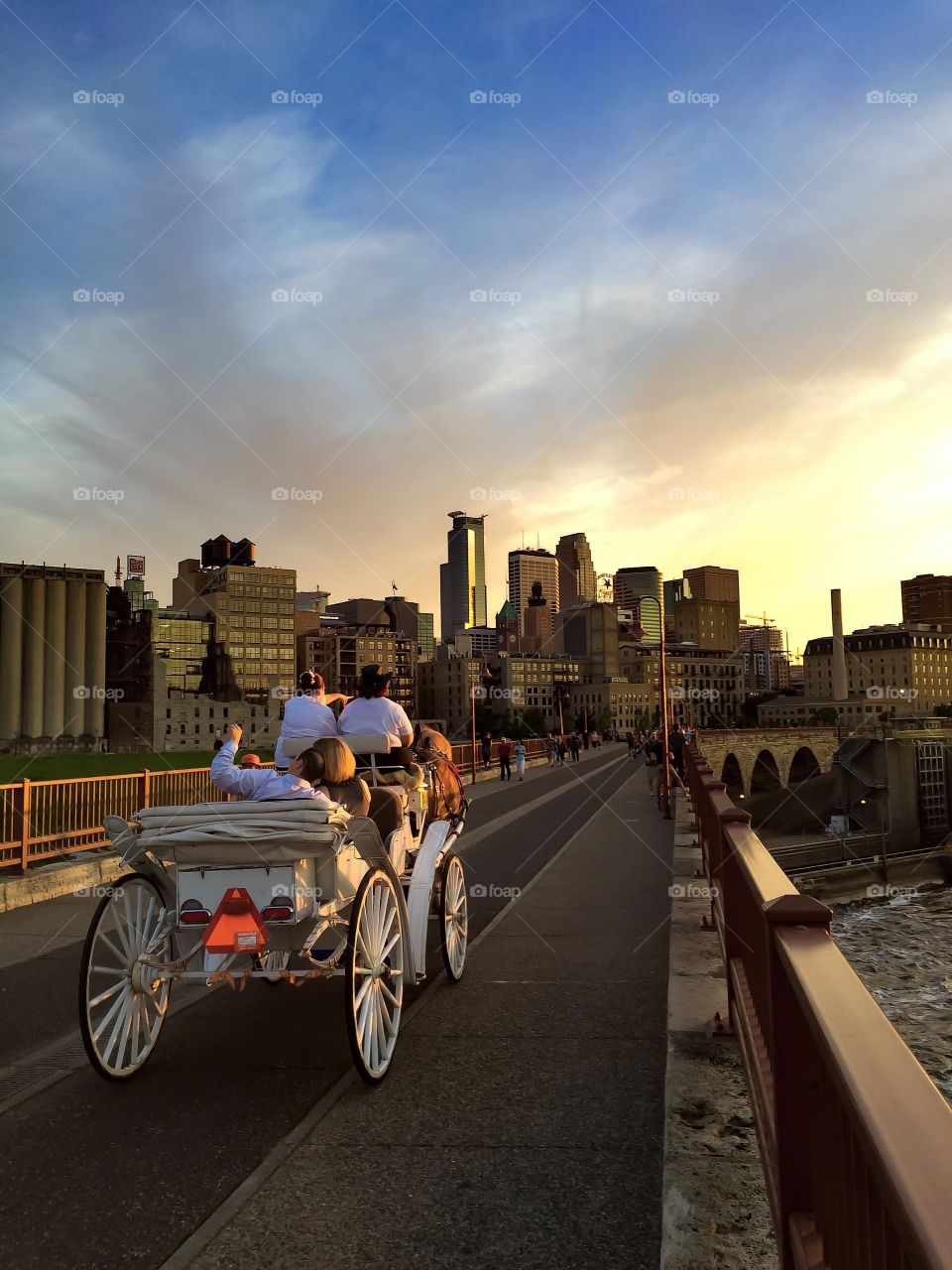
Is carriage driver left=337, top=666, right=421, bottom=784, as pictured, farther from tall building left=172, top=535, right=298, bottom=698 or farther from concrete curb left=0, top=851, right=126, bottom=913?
tall building left=172, top=535, right=298, bottom=698

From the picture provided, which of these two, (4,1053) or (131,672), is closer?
(4,1053)

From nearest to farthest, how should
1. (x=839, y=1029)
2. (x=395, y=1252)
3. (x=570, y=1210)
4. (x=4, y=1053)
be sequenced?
(x=839, y=1029) < (x=395, y=1252) < (x=570, y=1210) < (x=4, y=1053)

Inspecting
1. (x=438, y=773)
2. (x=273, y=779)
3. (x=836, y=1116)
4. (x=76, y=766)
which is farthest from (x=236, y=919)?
(x=76, y=766)

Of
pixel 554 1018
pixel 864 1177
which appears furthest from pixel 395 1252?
pixel 554 1018

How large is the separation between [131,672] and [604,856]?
6150 inches

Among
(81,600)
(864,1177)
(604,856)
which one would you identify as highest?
(81,600)

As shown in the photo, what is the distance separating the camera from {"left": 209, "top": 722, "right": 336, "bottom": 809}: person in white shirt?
5629 mm

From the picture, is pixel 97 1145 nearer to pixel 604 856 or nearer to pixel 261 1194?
pixel 261 1194

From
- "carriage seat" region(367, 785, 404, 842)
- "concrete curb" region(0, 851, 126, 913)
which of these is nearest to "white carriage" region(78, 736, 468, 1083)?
"carriage seat" region(367, 785, 404, 842)

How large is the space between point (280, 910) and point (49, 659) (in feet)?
506

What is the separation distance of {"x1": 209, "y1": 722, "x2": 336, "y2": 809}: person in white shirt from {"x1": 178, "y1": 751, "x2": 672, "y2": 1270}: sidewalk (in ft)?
5.21

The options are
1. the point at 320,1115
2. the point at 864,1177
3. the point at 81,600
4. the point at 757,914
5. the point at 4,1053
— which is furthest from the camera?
the point at 81,600

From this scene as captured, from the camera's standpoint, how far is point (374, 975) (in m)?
5.09

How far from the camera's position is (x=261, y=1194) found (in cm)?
381
